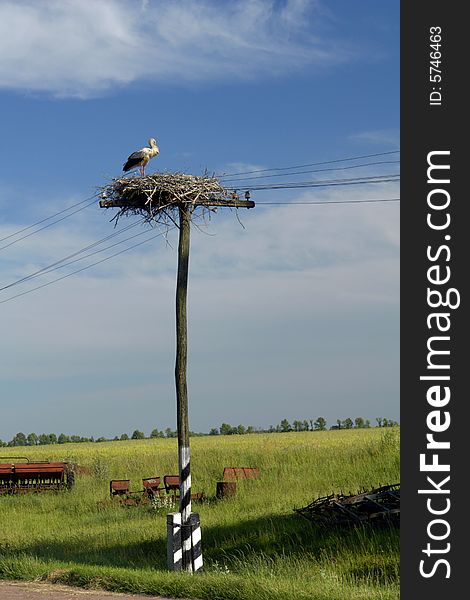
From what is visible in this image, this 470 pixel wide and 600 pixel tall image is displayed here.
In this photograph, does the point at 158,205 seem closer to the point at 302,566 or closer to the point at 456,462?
the point at 302,566

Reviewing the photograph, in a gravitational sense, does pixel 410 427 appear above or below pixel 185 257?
below

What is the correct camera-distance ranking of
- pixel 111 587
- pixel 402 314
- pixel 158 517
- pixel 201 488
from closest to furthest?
pixel 402 314 < pixel 111 587 < pixel 158 517 < pixel 201 488

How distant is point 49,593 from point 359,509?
7.12 metres

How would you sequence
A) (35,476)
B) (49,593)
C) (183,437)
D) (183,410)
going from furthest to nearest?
1. (35,476)
2. (183,410)
3. (183,437)
4. (49,593)

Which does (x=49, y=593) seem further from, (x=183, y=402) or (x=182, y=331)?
(x=182, y=331)

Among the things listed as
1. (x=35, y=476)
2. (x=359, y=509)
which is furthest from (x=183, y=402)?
(x=35, y=476)

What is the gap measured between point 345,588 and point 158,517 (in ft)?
42.4

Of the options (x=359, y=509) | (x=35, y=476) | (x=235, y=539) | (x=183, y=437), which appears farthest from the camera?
(x=35, y=476)

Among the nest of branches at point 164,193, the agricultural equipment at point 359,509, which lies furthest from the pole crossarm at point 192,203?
the agricultural equipment at point 359,509

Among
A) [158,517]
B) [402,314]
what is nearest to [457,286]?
[402,314]

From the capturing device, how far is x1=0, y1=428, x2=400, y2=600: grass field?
520 inches

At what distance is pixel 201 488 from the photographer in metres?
32.1

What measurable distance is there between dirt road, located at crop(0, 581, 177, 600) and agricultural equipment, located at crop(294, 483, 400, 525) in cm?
617

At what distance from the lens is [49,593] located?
537 inches
